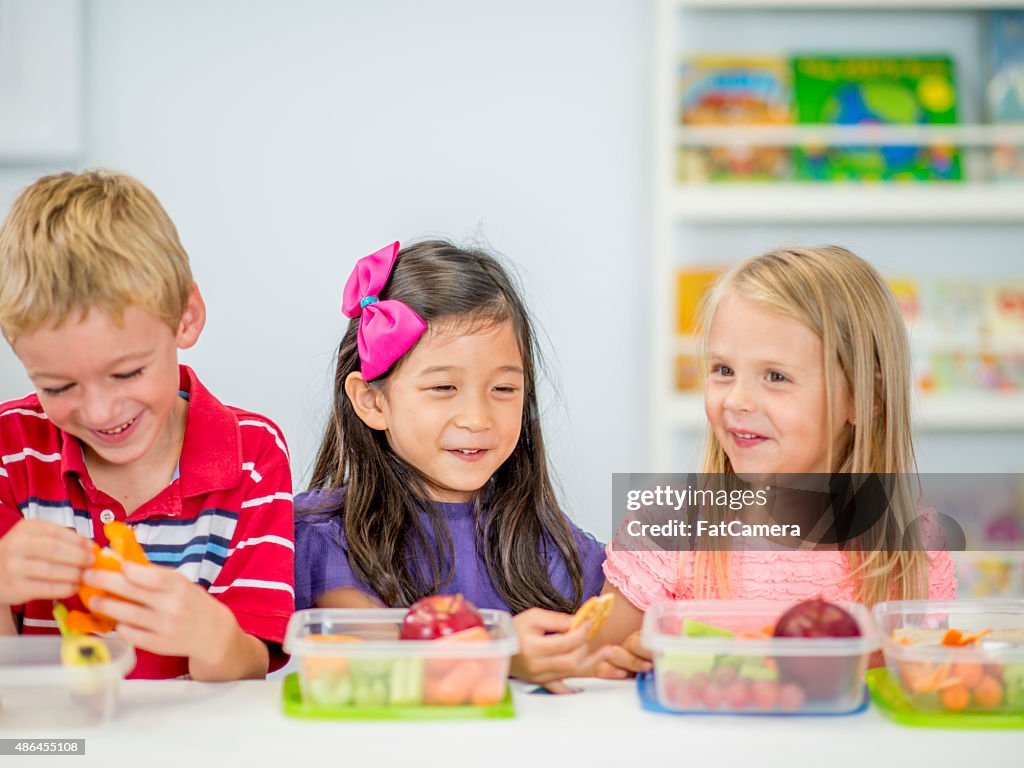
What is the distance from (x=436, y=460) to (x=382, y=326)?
17 centimetres

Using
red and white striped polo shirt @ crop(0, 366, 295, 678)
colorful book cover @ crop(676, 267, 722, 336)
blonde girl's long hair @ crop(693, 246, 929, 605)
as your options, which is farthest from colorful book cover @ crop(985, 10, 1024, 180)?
red and white striped polo shirt @ crop(0, 366, 295, 678)

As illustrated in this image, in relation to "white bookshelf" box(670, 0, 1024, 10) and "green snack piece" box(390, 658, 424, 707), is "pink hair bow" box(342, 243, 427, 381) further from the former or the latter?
"white bookshelf" box(670, 0, 1024, 10)

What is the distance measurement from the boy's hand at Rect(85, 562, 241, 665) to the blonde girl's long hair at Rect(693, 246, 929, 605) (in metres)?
0.60

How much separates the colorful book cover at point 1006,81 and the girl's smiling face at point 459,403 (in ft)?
4.94

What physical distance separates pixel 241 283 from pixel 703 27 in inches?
45.8

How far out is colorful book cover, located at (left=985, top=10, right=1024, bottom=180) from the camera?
2428 mm

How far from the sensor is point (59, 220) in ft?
3.52

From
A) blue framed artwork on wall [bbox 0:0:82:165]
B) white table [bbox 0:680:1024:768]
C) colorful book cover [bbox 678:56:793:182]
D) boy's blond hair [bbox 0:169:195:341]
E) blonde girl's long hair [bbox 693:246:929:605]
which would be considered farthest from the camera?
colorful book cover [bbox 678:56:793:182]

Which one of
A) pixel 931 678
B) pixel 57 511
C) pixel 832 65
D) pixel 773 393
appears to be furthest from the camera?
pixel 832 65

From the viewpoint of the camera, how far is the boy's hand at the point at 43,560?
2.94 ft

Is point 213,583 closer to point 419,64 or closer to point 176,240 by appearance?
point 176,240

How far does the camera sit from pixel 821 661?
2.87ft

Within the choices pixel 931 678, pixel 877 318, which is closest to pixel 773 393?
pixel 877 318

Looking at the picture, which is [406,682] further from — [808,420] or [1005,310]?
[1005,310]
